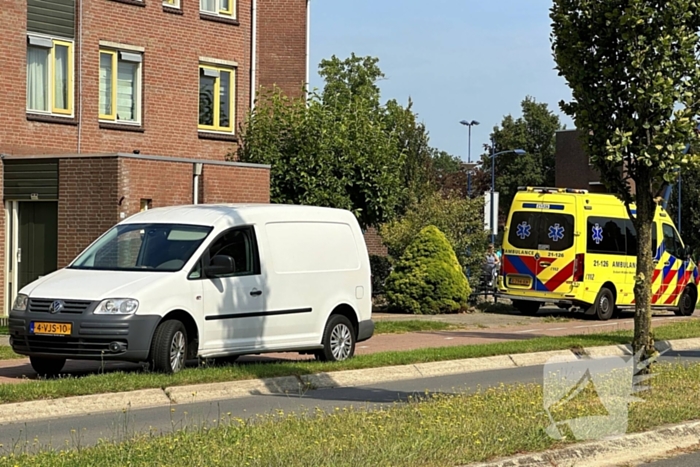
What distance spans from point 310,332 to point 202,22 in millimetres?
15553

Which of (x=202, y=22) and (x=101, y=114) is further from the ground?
(x=202, y=22)

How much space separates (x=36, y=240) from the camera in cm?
2472

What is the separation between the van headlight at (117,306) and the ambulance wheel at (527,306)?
17.7m

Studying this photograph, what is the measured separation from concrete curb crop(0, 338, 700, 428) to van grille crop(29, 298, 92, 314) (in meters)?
1.54

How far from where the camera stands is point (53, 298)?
45.0ft

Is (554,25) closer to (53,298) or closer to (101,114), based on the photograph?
(53,298)

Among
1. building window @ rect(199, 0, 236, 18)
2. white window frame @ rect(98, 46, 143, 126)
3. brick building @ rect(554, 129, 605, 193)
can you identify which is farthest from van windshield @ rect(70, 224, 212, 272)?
brick building @ rect(554, 129, 605, 193)

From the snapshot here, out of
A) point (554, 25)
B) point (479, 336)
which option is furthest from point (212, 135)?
point (554, 25)

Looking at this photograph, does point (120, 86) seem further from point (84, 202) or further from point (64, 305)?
point (64, 305)

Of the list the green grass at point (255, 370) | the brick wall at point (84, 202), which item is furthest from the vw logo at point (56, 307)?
the brick wall at point (84, 202)

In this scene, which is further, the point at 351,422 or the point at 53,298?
the point at 53,298

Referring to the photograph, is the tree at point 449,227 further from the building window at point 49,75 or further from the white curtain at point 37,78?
the white curtain at point 37,78

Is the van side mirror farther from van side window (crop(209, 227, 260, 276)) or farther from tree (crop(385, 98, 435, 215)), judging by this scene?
tree (crop(385, 98, 435, 215))

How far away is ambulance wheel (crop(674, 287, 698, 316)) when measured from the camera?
1256 inches
